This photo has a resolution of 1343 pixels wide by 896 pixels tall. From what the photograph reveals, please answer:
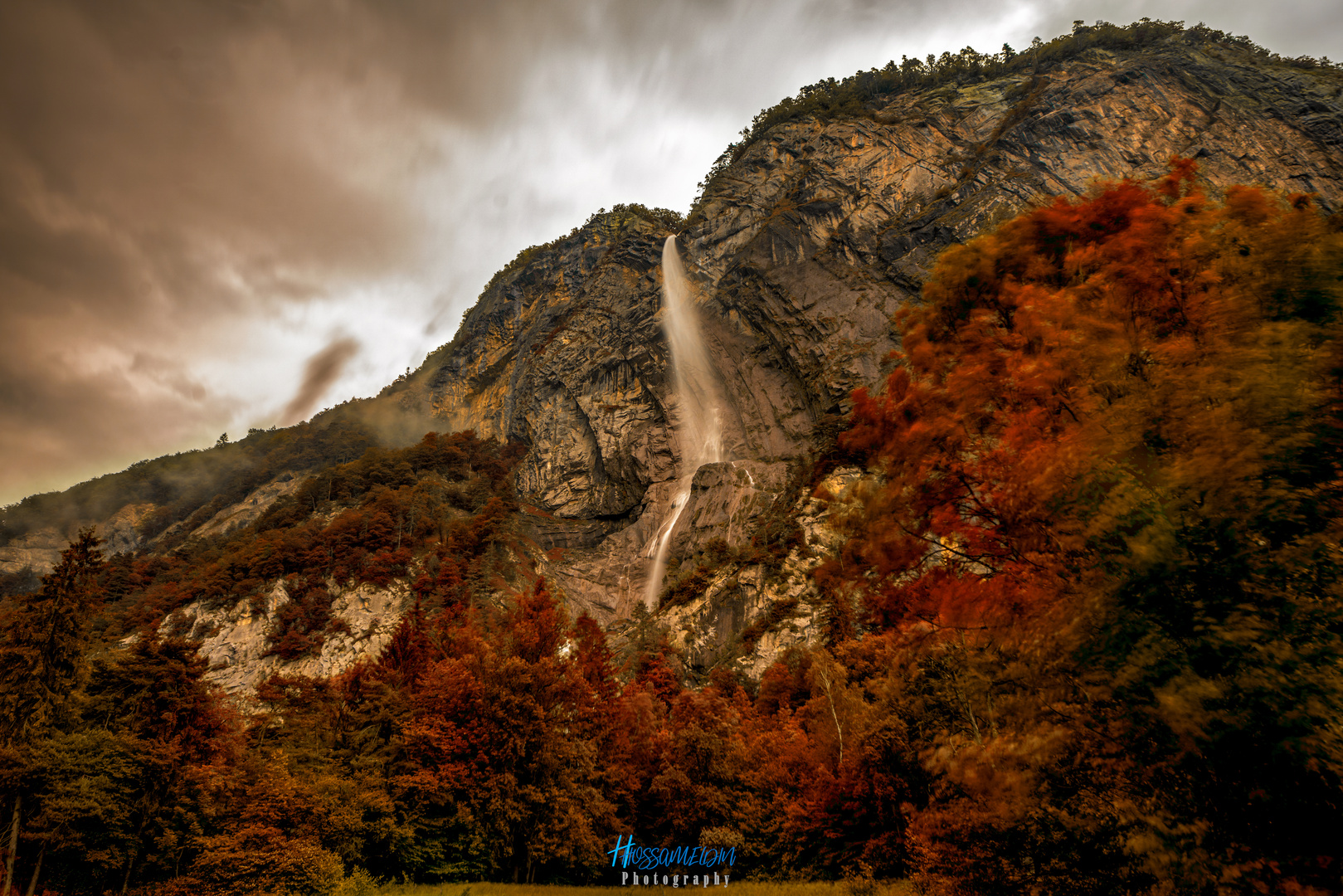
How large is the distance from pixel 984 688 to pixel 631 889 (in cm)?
1864

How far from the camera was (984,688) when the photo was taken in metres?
7.97

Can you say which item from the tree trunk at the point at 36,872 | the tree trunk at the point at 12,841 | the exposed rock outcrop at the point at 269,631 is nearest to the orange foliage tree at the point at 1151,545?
the tree trunk at the point at 36,872

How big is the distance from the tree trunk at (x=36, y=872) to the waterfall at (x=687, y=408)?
50194mm

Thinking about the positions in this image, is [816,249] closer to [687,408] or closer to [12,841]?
[687,408]

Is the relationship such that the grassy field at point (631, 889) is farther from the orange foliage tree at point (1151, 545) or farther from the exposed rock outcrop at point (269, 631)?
the exposed rock outcrop at point (269, 631)

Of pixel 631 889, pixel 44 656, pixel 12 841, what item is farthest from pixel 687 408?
pixel 12 841

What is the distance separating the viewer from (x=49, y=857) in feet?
67.1

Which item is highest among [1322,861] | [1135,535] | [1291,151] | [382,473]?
[1291,151]

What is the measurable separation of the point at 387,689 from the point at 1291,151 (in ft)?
315

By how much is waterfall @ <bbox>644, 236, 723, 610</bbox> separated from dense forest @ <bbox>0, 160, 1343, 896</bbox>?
40.9m

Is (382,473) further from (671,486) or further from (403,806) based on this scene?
(403,806)

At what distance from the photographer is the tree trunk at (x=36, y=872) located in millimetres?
18806

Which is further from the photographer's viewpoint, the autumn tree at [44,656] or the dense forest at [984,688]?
the autumn tree at [44,656]

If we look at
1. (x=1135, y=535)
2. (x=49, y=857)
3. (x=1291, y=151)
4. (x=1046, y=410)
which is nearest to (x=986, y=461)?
(x=1046, y=410)
